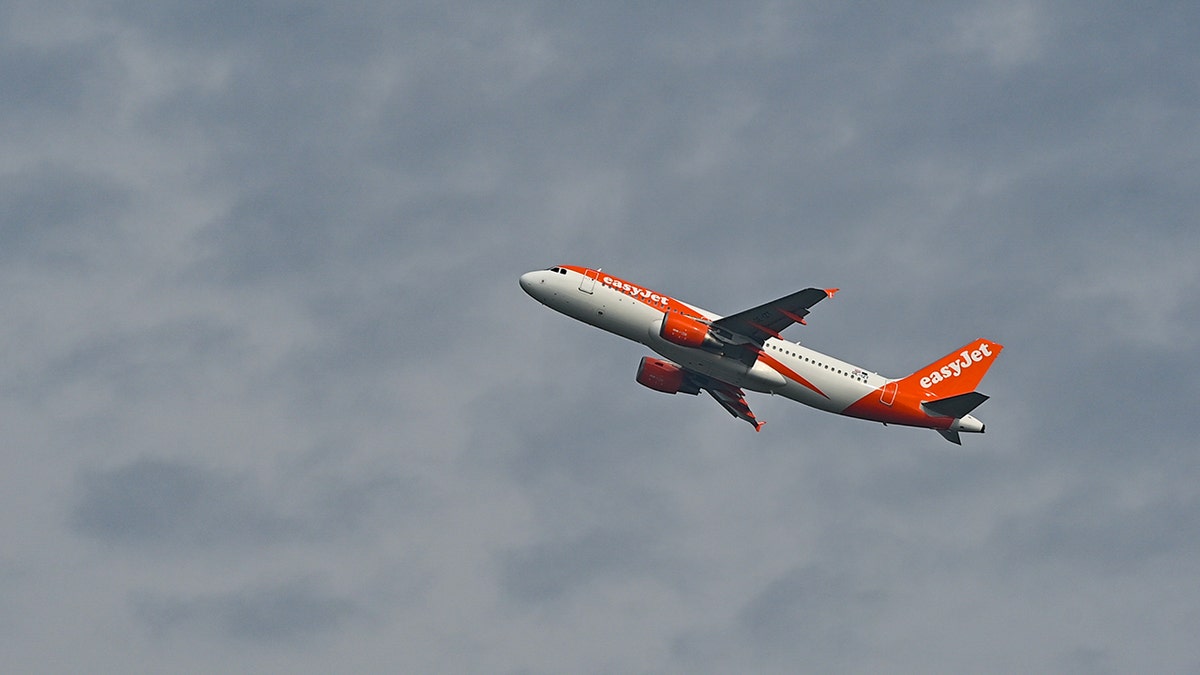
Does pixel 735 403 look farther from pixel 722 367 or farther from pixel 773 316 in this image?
pixel 773 316

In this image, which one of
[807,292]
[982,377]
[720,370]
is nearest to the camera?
[807,292]

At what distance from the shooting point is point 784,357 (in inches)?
3907

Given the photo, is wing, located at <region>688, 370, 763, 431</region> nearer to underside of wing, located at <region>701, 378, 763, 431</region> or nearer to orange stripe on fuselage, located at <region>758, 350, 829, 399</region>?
underside of wing, located at <region>701, 378, 763, 431</region>

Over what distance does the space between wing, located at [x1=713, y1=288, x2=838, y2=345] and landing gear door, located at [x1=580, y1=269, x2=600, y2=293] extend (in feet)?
27.4

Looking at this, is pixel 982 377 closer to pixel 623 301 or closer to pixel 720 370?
pixel 720 370

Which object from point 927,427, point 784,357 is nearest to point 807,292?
point 784,357

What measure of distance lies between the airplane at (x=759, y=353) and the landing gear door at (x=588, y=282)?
0.21 ft

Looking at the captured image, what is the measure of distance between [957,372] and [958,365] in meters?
0.59

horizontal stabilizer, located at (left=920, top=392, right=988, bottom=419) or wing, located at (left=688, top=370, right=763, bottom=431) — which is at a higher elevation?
wing, located at (left=688, top=370, right=763, bottom=431)

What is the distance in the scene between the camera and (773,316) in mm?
95250

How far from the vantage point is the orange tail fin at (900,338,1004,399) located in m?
→ 103

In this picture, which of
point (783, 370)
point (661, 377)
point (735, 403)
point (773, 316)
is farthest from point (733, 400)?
point (773, 316)

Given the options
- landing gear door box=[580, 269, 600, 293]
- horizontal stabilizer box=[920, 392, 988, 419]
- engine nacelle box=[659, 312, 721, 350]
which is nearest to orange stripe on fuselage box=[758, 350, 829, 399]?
engine nacelle box=[659, 312, 721, 350]

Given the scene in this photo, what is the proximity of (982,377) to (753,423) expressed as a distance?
54.3 feet
